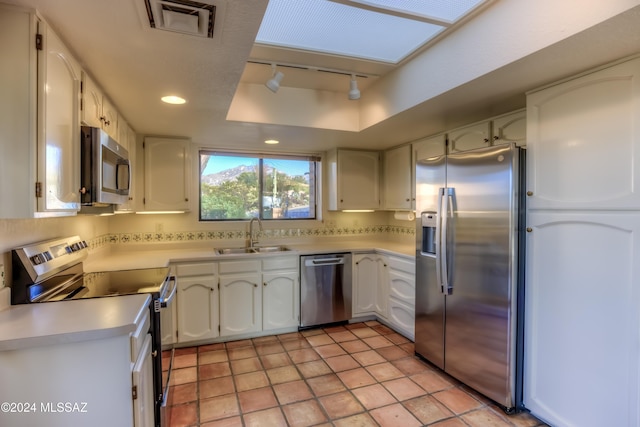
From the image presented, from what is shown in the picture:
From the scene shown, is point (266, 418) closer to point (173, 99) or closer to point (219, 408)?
point (219, 408)

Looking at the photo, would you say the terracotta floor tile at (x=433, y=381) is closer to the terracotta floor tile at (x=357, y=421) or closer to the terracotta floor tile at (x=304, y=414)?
the terracotta floor tile at (x=357, y=421)

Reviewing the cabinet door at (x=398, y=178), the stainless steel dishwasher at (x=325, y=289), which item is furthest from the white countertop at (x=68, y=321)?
the cabinet door at (x=398, y=178)

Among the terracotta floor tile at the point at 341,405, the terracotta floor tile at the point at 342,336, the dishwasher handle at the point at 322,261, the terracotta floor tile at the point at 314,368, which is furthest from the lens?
the dishwasher handle at the point at 322,261

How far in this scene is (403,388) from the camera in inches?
91.7

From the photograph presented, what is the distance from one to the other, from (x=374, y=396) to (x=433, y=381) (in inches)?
19.8

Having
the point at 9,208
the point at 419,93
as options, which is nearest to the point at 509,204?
the point at 419,93

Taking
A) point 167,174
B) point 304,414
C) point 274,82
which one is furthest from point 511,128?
point 167,174

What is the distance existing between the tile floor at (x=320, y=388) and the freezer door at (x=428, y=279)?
0.20 metres

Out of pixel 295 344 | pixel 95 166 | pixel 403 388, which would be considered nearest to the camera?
pixel 95 166

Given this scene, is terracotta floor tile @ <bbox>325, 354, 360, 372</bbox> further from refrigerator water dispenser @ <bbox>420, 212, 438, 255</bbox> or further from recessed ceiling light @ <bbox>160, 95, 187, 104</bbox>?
recessed ceiling light @ <bbox>160, 95, 187, 104</bbox>

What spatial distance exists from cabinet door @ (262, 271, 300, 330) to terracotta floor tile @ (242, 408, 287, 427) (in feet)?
3.95

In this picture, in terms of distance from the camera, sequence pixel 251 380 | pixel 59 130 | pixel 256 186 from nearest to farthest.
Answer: pixel 59 130
pixel 251 380
pixel 256 186

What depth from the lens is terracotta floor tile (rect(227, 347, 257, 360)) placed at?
2828mm

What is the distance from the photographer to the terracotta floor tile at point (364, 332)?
3.28m
